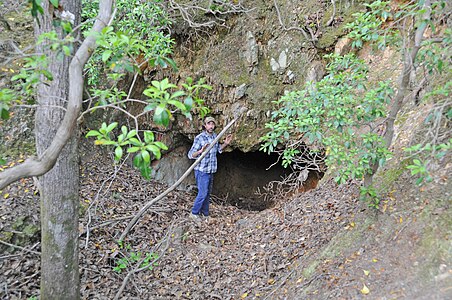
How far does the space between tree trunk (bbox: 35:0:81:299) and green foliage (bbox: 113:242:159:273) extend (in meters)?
1.09

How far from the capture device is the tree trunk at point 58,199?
3.24 m

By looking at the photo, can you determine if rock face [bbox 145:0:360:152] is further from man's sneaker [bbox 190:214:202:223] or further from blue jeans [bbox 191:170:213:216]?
man's sneaker [bbox 190:214:202:223]

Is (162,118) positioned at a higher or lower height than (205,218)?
higher

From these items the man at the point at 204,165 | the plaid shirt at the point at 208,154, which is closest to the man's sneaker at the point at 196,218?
the man at the point at 204,165

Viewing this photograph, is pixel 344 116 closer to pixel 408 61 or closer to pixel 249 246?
pixel 408 61

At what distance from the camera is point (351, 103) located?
3336 millimetres

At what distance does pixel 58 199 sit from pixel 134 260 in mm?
1887

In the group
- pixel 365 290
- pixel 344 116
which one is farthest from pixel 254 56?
pixel 365 290

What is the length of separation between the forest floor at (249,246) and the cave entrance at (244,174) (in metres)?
2.07

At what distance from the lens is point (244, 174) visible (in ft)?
29.9

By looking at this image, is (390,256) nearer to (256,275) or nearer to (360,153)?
(360,153)

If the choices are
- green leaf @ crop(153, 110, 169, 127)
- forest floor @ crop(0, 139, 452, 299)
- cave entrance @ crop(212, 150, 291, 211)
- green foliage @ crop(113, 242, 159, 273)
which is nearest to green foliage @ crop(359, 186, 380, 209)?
forest floor @ crop(0, 139, 452, 299)

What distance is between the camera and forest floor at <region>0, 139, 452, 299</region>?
313cm

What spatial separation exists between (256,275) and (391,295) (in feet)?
6.26
